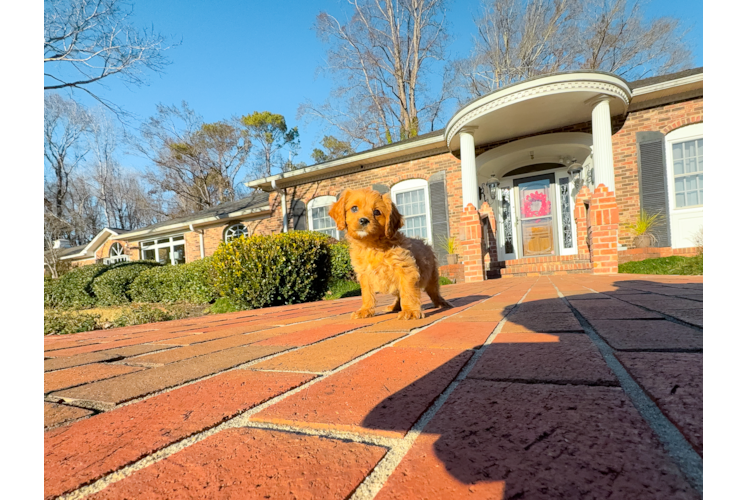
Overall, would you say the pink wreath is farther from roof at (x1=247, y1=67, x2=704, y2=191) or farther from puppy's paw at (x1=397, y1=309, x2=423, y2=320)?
puppy's paw at (x1=397, y1=309, x2=423, y2=320)

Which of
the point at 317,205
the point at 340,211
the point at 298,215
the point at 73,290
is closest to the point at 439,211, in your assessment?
the point at 317,205

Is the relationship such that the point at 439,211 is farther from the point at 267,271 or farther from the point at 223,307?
the point at 223,307

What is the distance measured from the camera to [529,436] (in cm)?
67

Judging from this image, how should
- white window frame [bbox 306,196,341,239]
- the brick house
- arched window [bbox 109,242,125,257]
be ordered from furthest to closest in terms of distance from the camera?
arched window [bbox 109,242,125,257]
white window frame [bbox 306,196,341,239]
the brick house

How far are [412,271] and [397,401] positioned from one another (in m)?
1.72

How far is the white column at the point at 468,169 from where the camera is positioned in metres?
8.70

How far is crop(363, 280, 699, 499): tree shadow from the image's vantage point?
0.53 m

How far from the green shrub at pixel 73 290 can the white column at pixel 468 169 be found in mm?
12287

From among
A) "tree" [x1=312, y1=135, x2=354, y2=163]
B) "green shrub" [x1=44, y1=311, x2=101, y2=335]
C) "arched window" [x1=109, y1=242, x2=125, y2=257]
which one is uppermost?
"tree" [x1=312, y1=135, x2=354, y2=163]

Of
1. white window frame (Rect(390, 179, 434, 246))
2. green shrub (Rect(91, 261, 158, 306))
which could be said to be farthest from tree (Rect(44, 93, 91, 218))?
white window frame (Rect(390, 179, 434, 246))

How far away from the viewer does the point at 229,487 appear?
58 cm

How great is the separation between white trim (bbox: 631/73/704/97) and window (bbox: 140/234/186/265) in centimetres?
2141

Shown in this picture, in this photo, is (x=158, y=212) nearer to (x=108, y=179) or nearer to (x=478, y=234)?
(x=108, y=179)

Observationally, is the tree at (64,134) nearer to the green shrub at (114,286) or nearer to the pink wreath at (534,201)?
the green shrub at (114,286)
